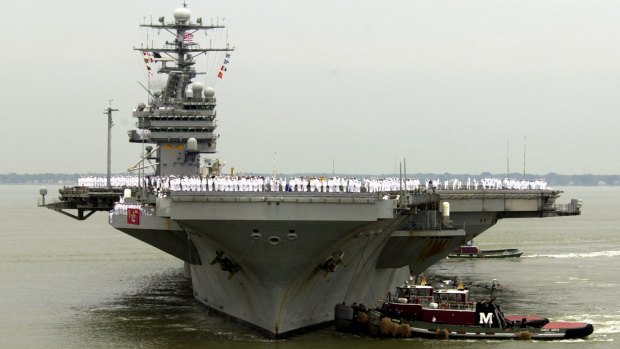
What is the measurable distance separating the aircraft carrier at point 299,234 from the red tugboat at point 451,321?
1.63 meters

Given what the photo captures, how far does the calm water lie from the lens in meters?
28.5

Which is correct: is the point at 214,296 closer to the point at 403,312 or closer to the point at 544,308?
the point at 403,312

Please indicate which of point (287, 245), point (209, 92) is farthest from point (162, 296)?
point (287, 245)

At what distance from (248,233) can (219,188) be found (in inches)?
146

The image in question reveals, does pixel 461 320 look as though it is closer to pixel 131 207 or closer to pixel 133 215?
pixel 133 215

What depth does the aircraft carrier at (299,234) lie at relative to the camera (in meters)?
25.4

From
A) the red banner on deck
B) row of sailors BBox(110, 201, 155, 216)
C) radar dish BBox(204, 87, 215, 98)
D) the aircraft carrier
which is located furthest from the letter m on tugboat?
radar dish BBox(204, 87, 215, 98)

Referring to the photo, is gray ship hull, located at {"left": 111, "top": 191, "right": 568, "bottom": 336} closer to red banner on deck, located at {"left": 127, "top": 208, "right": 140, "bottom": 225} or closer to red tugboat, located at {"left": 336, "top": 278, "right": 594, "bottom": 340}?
red banner on deck, located at {"left": 127, "top": 208, "right": 140, "bottom": 225}

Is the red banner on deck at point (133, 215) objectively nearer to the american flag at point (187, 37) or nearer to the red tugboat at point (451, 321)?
the red tugboat at point (451, 321)

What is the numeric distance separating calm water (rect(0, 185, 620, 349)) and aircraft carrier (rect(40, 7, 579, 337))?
3.21 ft

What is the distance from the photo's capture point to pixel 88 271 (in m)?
48.3

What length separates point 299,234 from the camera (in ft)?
84.8

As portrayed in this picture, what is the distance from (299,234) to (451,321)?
574 centimetres

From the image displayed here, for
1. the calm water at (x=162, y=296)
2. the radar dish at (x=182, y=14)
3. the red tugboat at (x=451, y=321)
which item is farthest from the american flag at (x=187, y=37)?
the red tugboat at (x=451, y=321)
